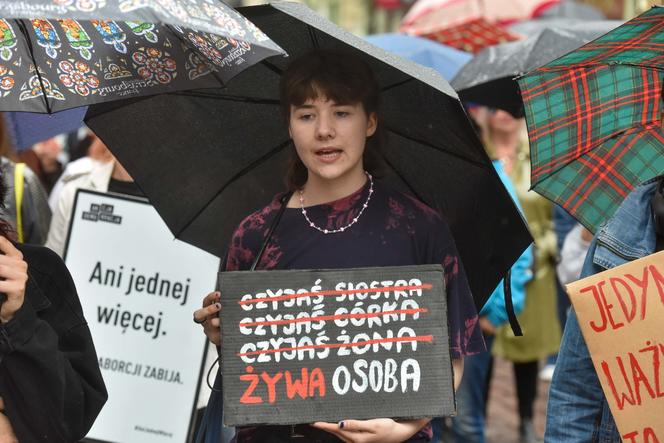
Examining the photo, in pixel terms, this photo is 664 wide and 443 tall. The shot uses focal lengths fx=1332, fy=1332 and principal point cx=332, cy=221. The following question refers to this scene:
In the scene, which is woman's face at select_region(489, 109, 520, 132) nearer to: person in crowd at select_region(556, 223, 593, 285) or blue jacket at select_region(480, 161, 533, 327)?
blue jacket at select_region(480, 161, 533, 327)

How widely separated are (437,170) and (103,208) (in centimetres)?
218

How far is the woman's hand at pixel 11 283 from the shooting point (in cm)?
357

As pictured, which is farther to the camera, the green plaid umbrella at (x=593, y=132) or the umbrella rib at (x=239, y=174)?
the umbrella rib at (x=239, y=174)

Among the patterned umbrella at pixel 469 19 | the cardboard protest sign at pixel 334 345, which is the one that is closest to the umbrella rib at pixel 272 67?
the cardboard protest sign at pixel 334 345

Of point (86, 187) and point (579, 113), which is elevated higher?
point (86, 187)

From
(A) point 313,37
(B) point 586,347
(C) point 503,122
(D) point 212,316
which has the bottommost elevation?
(B) point 586,347

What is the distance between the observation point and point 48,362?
3625 millimetres

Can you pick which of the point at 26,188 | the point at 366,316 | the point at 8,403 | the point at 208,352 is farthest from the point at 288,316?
the point at 26,188

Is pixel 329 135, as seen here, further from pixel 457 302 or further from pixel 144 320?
pixel 144 320

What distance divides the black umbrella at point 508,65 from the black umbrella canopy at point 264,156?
8.39 ft

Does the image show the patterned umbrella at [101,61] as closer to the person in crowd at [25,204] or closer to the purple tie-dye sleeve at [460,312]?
the purple tie-dye sleeve at [460,312]

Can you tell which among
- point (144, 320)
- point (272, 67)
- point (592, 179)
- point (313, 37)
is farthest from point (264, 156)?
point (144, 320)

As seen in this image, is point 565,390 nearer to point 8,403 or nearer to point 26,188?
point 8,403

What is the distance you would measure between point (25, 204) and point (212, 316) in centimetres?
251
